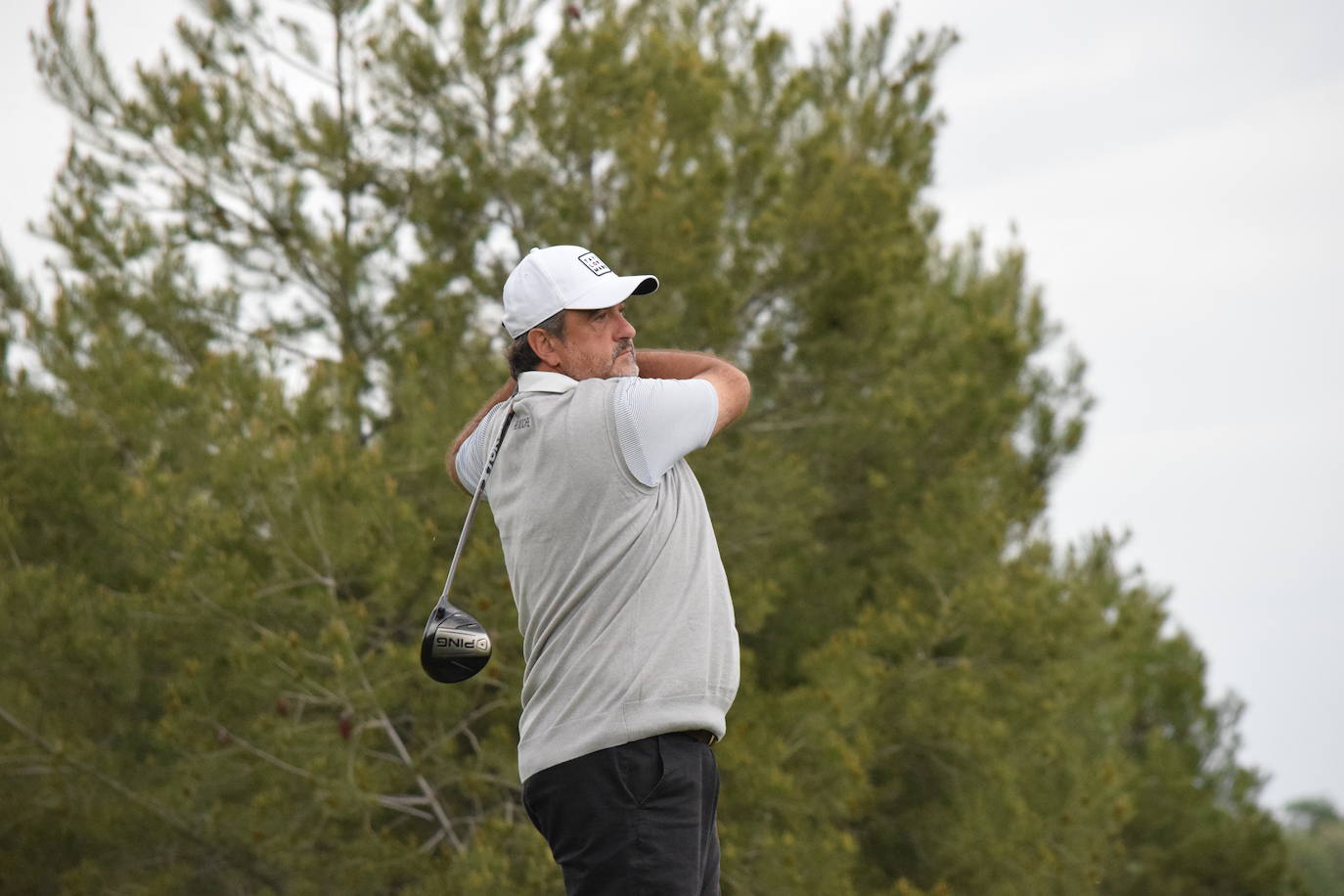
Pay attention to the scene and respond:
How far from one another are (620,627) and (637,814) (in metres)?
0.29

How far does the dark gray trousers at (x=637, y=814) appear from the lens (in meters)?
2.43

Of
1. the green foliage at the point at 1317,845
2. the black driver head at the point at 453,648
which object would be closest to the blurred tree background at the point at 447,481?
the black driver head at the point at 453,648

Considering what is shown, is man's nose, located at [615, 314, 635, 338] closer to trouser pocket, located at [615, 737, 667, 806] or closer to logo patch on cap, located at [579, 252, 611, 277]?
logo patch on cap, located at [579, 252, 611, 277]

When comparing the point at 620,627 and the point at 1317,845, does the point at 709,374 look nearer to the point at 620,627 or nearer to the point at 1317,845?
the point at 620,627

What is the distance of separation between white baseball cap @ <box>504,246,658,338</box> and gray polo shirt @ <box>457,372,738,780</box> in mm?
154

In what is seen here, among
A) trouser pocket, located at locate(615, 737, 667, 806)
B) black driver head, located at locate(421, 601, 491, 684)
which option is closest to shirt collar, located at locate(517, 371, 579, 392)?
black driver head, located at locate(421, 601, 491, 684)

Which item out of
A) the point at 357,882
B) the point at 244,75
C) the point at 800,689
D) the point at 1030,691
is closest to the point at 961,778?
the point at 1030,691

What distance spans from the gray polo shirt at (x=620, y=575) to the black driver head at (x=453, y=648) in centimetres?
13

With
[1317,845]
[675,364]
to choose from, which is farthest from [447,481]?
[1317,845]

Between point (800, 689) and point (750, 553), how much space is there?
79 cm

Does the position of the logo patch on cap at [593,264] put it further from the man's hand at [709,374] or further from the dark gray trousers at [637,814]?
the dark gray trousers at [637,814]

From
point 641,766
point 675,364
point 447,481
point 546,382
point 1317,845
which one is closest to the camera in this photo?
point 641,766

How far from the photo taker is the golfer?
8.00 ft

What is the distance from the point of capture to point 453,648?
103 inches
